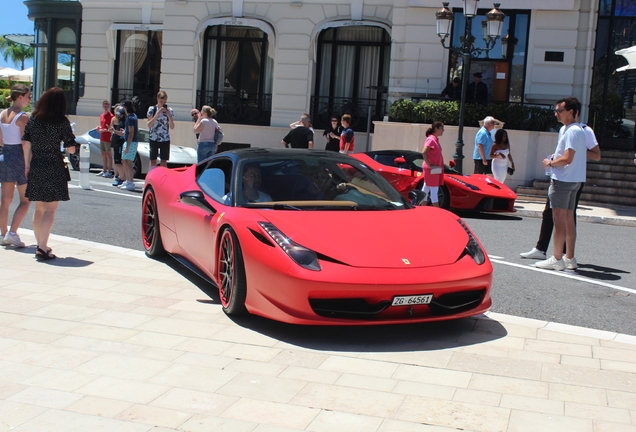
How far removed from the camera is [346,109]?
23.8 meters

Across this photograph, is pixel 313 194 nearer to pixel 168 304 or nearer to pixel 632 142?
pixel 168 304

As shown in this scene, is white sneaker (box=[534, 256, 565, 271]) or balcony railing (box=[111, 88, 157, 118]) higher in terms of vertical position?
balcony railing (box=[111, 88, 157, 118])

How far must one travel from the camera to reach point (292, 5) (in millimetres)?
23656

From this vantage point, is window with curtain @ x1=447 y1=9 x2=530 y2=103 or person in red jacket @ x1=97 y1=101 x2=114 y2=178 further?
window with curtain @ x1=447 y1=9 x2=530 y2=103

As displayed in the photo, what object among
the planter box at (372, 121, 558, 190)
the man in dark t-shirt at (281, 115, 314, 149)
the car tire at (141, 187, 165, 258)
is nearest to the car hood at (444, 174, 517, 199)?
the man in dark t-shirt at (281, 115, 314, 149)

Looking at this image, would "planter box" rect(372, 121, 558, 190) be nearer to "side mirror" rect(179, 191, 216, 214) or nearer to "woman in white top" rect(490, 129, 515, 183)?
"woman in white top" rect(490, 129, 515, 183)

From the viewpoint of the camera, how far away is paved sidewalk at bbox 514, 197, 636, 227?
49.7ft

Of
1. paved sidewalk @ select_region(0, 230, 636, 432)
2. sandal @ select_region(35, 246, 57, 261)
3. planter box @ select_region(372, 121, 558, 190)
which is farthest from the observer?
planter box @ select_region(372, 121, 558, 190)

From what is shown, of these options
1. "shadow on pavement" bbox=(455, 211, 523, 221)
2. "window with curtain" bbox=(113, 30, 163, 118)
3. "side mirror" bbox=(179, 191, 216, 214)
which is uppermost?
"window with curtain" bbox=(113, 30, 163, 118)

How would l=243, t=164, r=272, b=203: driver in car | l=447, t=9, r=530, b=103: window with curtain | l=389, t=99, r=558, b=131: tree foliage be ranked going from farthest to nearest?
l=447, t=9, r=530, b=103: window with curtain → l=389, t=99, r=558, b=131: tree foliage → l=243, t=164, r=272, b=203: driver in car

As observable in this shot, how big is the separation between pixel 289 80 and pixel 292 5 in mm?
2174

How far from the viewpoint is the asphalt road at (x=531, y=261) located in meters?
6.68

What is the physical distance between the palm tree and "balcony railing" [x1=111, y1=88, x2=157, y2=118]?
50.4 meters

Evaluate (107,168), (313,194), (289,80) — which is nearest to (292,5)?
(289,80)
